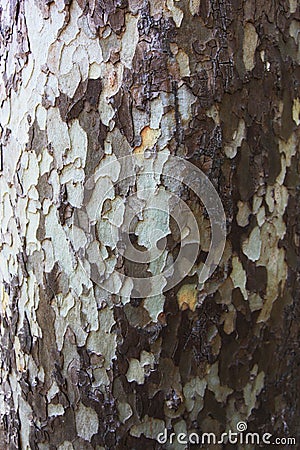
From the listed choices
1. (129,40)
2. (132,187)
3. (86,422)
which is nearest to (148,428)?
(86,422)

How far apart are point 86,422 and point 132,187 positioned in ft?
1.35

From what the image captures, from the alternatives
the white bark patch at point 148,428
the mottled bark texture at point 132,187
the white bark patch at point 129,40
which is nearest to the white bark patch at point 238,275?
the mottled bark texture at point 132,187

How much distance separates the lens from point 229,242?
894 mm

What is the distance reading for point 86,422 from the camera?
89cm

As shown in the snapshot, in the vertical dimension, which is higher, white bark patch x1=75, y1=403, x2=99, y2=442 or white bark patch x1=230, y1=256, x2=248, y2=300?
white bark patch x1=230, y1=256, x2=248, y2=300

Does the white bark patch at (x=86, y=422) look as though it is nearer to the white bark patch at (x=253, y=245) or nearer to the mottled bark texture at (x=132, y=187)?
the mottled bark texture at (x=132, y=187)

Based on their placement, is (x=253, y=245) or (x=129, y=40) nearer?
(x=129, y=40)

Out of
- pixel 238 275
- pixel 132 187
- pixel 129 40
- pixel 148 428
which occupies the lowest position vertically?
pixel 148 428

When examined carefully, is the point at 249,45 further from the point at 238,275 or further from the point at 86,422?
the point at 86,422

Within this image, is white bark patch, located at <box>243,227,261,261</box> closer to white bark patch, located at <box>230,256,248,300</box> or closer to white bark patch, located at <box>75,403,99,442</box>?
white bark patch, located at <box>230,256,248,300</box>

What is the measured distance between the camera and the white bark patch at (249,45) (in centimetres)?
88

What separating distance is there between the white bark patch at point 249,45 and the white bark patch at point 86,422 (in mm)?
645

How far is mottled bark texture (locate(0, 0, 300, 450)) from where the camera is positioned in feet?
2.73

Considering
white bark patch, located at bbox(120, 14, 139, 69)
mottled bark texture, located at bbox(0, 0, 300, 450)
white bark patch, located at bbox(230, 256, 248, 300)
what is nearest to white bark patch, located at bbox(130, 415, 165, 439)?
mottled bark texture, located at bbox(0, 0, 300, 450)
